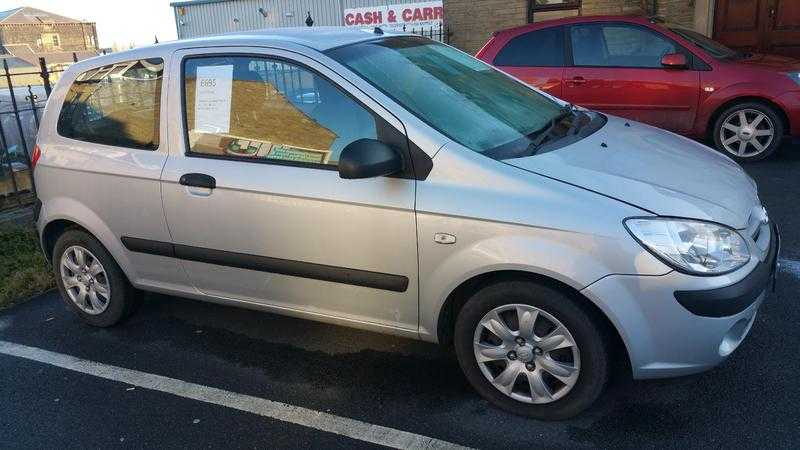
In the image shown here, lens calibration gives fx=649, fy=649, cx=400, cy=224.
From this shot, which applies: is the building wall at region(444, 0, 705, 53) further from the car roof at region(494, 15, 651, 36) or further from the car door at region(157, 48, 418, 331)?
the car door at region(157, 48, 418, 331)

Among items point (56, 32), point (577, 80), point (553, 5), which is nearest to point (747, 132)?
point (577, 80)

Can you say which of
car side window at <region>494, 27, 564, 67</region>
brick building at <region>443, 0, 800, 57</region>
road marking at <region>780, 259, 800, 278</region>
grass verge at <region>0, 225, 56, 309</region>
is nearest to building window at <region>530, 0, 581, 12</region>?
brick building at <region>443, 0, 800, 57</region>

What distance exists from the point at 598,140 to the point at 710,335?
3.61 feet

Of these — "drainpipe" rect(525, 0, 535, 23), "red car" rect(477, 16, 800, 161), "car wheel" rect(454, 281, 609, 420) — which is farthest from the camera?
"drainpipe" rect(525, 0, 535, 23)

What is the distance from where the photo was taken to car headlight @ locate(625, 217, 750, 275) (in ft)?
7.99

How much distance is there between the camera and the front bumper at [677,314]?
244cm

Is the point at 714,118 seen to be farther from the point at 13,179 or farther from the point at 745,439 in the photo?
the point at 13,179

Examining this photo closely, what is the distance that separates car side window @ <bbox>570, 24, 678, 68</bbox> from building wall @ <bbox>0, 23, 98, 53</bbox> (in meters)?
42.9

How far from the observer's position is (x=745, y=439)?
2553mm

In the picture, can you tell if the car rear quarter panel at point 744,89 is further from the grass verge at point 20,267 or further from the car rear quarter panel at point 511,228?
the grass verge at point 20,267

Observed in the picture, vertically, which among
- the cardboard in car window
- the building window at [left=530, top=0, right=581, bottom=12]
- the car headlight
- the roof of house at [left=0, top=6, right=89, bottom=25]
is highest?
the roof of house at [left=0, top=6, right=89, bottom=25]

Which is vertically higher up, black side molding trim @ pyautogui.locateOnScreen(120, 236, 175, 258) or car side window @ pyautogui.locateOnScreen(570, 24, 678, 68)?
car side window @ pyautogui.locateOnScreen(570, 24, 678, 68)

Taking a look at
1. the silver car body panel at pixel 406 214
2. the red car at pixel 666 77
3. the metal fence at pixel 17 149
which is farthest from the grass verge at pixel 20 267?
the red car at pixel 666 77

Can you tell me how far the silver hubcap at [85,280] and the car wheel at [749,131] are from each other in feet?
18.9
